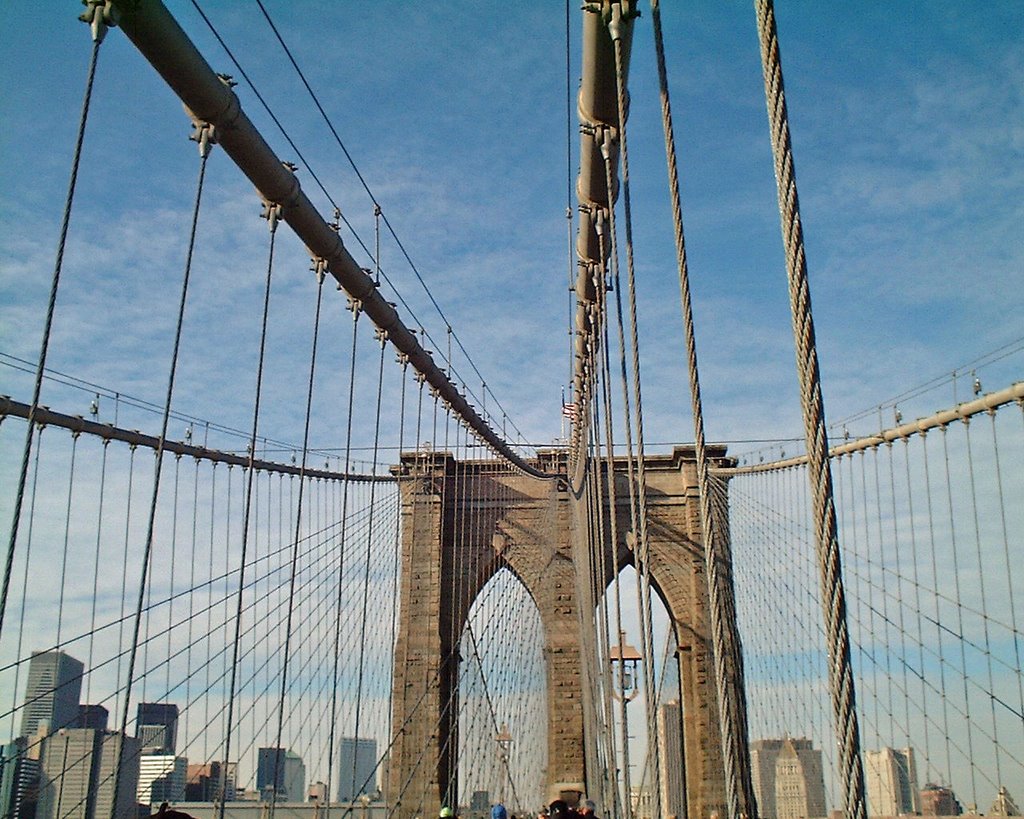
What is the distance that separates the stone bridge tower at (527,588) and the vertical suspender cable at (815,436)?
17622mm

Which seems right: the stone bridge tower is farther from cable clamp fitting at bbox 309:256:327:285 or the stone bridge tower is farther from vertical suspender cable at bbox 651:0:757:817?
vertical suspender cable at bbox 651:0:757:817

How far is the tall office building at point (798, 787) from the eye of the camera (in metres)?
29.3

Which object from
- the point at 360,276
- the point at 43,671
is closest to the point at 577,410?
the point at 360,276

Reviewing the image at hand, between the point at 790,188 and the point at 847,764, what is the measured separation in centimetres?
140

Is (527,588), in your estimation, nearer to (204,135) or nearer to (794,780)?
(794,780)

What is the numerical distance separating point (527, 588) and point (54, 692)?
13.9 metres

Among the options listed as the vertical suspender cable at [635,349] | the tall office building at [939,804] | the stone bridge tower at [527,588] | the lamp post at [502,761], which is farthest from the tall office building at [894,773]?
the vertical suspender cable at [635,349]

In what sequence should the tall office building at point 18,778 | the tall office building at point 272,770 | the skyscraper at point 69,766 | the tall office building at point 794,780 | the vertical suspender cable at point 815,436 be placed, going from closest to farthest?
1. the vertical suspender cable at point 815,436
2. the tall office building at point 272,770
3. the skyscraper at point 69,766
4. the tall office building at point 18,778
5. the tall office building at point 794,780

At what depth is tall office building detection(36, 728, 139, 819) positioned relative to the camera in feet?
22.3

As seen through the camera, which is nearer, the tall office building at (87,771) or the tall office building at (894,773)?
the tall office building at (87,771)

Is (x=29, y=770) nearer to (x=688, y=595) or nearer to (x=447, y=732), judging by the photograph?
(x=447, y=732)

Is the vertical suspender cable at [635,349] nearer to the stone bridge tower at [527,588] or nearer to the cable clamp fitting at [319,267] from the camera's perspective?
the cable clamp fitting at [319,267]

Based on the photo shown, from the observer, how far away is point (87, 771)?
61.8 feet

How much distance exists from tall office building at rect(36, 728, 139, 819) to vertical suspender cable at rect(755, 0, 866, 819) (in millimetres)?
3145
